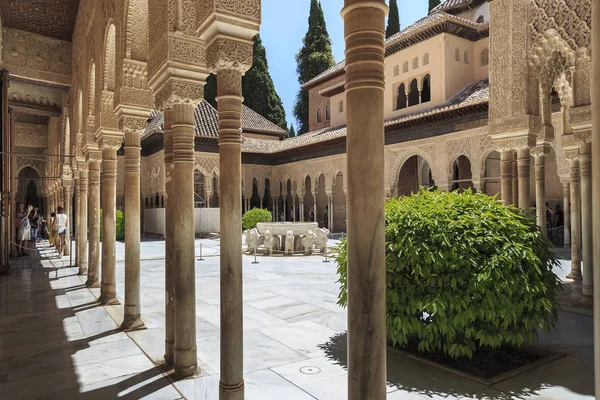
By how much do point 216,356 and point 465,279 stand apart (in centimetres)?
251

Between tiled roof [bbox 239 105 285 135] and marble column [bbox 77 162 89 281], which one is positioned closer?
marble column [bbox 77 162 89 281]

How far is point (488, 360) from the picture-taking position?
3.98m

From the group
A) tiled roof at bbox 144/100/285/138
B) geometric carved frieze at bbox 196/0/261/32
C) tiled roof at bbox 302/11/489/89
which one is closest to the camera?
geometric carved frieze at bbox 196/0/261/32

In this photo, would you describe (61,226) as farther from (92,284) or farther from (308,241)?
(308,241)

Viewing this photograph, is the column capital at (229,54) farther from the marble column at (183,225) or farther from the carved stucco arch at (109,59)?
the carved stucco arch at (109,59)

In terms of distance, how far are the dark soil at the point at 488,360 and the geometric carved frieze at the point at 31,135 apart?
21472mm

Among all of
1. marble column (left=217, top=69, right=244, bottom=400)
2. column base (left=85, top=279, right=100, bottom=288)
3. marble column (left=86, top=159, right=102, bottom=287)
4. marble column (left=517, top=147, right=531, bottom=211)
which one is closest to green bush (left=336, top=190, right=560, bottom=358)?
marble column (left=217, top=69, right=244, bottom=400)

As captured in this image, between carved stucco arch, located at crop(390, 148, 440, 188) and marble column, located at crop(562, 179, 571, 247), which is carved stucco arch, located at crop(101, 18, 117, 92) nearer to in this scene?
marble column, located at crop(562, 179, 571, 247)

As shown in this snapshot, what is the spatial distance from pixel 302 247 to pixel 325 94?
1673 cm

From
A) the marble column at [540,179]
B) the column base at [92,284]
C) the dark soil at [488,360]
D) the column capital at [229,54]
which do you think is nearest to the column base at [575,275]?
the marble column at [540,179]

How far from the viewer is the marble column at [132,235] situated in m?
5.17

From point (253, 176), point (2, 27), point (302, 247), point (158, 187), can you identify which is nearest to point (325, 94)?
point (253, 176)

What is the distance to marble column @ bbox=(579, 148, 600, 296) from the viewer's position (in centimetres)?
655

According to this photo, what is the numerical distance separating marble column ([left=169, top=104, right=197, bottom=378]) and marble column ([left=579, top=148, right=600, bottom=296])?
5.92 meters
